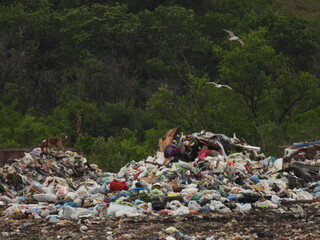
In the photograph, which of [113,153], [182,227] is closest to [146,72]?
[113,153]

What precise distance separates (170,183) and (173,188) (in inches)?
6.5

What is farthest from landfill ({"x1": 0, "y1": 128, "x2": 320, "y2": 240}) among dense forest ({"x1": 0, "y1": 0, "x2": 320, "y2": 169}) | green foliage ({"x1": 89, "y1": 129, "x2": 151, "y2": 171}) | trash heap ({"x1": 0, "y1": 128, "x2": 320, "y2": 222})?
dense forest ({"x1": 0, "y1": 0, "x2": 320, "y2": 169})

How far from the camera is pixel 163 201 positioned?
340 inches

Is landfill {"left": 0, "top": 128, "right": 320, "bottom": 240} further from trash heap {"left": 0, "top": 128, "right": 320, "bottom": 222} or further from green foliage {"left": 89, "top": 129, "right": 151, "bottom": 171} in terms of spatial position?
green foliage {"left": 89, "top": 129, "right": 151, "bottom": 171}

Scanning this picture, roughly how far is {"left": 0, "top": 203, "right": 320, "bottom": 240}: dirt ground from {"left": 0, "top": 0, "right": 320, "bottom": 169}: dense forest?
15928mm

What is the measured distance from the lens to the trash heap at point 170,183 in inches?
337

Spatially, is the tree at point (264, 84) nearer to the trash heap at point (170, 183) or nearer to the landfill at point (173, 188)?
the trash heap at point (170, 183)

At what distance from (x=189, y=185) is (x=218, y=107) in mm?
15575

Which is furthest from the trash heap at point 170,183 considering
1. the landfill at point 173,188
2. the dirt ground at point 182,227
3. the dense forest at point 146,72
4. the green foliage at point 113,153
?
the dense forest at point 146,72

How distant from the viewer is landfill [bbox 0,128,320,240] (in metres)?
8.01

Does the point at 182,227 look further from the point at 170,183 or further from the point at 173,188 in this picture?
the point at 170,183

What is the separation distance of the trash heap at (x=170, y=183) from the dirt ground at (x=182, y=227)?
0.29m

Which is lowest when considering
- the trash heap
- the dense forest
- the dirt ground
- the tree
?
the dense forest

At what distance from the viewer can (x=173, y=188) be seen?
31.4 feet
